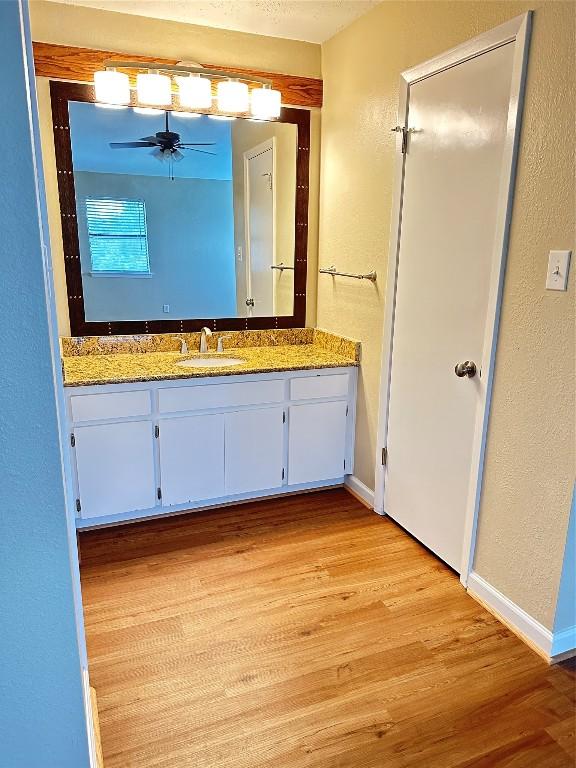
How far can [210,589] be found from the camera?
214cm

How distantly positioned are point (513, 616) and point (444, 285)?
1.28 meters

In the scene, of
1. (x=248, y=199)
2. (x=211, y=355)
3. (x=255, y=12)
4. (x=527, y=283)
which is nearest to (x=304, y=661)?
(x=527, y=283)

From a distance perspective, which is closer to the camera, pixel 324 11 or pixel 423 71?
pixel 423 71

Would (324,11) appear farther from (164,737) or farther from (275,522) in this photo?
(164,737)

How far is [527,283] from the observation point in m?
1.72

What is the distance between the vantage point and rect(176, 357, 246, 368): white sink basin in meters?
2.70

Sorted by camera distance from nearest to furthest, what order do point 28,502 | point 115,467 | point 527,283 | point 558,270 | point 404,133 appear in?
point 28,502, point 558,270, point 527,283, point 404,133, point 115,467

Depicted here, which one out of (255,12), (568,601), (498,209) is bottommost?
(568,601)

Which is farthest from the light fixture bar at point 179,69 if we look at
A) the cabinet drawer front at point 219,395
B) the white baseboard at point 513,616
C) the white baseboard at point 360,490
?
the white baseboard at point 513,616

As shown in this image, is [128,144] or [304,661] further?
[128,144]

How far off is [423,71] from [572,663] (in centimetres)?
228

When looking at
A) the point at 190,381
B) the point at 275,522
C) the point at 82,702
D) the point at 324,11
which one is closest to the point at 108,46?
the point at 324,11

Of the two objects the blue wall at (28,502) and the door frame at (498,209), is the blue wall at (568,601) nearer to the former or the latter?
the door frame at (498,209)

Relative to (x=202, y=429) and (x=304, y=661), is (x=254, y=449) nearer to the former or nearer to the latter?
(x=202, y=429)
